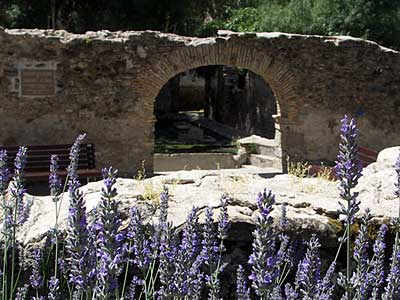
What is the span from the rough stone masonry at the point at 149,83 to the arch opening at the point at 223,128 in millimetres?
859

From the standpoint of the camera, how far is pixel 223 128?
19812mm

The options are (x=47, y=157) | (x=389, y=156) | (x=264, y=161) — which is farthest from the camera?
(x=264, y=161)

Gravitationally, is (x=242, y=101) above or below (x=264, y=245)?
below

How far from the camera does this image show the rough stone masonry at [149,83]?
1104cm

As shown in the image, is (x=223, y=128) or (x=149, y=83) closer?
(x=149, y=83)

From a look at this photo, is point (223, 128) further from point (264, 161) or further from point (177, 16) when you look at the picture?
point (264, 161)

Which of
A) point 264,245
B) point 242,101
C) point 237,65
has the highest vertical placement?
point 237,65

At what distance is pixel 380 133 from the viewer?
13.0 meters

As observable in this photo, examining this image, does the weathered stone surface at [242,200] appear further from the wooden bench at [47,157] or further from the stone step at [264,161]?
the stone step at [264,161]

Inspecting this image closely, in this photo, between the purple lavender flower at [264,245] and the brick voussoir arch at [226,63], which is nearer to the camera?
the purple lavender flower at [264,245]

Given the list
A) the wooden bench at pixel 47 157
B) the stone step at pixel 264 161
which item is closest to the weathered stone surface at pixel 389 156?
the wooden bench at pixel 47 157

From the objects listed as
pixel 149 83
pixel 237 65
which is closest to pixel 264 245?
pixel 149 83

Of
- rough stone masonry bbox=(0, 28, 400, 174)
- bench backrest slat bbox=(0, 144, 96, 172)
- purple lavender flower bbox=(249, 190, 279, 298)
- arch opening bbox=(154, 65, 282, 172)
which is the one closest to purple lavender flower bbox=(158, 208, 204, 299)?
purple lavender flower bbox=(249, 190, 279, 298)

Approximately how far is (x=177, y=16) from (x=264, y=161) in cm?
572
